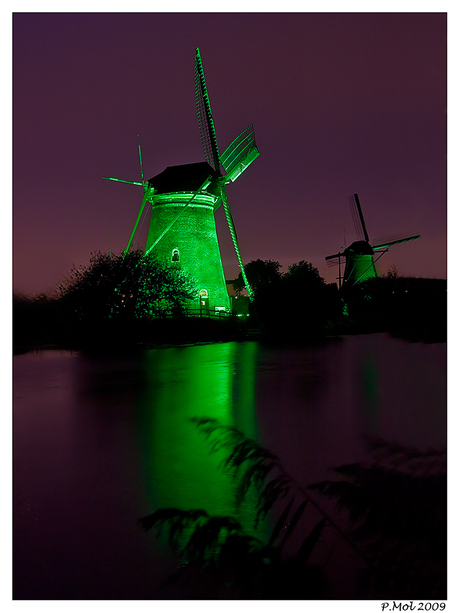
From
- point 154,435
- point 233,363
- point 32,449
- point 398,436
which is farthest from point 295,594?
point 233,363

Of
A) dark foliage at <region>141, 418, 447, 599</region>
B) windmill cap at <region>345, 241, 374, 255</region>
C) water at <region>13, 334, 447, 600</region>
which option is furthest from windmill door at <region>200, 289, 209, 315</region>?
dark foliage at <region>141, 418, 447, 599</region>

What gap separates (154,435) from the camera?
26.6ft

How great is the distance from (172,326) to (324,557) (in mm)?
26353

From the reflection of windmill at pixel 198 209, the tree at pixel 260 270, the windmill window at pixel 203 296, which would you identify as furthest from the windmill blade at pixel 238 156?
the tree at pixel 260 270

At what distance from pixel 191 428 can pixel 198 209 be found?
2922 centimetres

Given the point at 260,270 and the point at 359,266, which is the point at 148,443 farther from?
the point at 260,270

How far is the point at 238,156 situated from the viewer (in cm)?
3841

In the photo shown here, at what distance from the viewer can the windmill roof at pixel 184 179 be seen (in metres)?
35.4

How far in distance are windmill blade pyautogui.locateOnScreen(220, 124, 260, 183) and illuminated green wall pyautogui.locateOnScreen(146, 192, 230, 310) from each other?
306 cm

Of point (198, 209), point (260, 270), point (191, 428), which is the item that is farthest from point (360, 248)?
point (191, 428)

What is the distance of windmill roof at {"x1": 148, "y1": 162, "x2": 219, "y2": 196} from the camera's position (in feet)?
116

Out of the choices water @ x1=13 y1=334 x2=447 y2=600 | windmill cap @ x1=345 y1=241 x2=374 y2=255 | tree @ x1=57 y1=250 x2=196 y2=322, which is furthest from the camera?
windmill cap @ x1=345 y1=241 x2=374 y2=255

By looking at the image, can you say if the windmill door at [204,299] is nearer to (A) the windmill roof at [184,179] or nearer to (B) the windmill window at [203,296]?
→ (B) the windmill window at [203,296]

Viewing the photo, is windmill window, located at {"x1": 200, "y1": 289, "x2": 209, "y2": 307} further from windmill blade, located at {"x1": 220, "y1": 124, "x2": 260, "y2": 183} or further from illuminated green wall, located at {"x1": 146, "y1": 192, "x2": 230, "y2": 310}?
windmill blade, located at {"x1": 220, "y1": 124, "x2": 260, "y2": 183}
